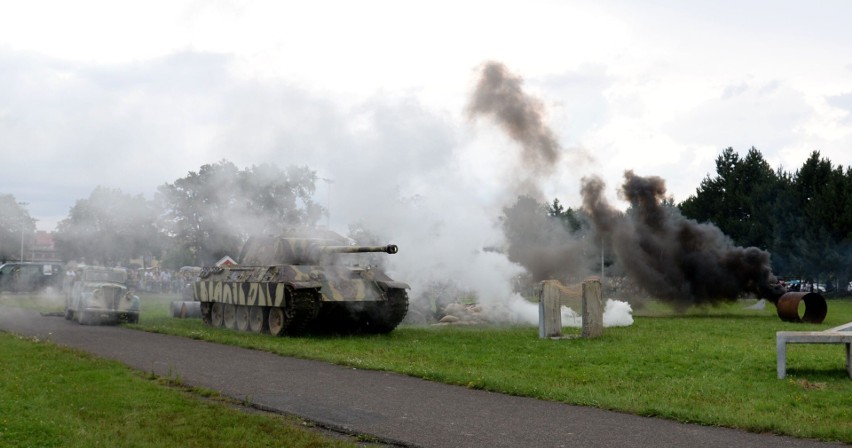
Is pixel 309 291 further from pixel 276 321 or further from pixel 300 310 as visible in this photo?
pixel 276 321

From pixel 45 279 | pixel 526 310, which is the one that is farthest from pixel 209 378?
pixel 45 279

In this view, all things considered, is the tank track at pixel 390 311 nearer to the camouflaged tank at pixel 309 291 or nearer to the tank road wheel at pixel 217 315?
the camouflaged tank at pixel 309 291

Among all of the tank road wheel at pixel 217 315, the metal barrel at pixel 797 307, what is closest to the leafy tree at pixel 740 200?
the metal barrel at pixel 797 307

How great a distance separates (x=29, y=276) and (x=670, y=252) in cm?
2735

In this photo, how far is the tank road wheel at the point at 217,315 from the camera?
23609 mm

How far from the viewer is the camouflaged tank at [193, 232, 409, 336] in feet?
64.9

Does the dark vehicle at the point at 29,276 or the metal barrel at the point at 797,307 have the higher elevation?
the dark vehicle at the point at 29,276

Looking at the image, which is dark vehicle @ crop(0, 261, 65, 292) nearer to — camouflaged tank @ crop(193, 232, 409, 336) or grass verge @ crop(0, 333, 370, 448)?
camouflaged tank @ crop(193, 232, 409, 336)

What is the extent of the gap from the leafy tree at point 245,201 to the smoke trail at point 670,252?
10.5 metres

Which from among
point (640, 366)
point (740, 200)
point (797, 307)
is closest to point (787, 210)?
point (740, 200)

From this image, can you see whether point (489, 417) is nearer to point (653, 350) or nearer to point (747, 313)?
point (653, 350)

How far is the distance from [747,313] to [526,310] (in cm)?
982

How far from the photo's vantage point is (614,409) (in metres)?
9.84

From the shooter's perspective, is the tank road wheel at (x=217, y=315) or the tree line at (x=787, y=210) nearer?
the tank road wheel at (x=217, y=315)
